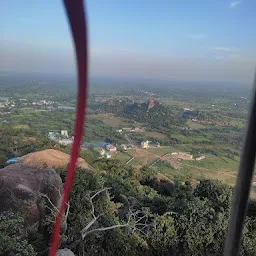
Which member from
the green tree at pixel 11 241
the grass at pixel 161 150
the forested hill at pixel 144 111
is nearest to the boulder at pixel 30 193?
the green tree at pixel 11 241

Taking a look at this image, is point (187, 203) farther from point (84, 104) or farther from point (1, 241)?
point (84, 104)

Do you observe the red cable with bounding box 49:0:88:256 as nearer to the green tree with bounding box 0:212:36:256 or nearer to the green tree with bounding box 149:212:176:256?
the green tree with bounding box 0:212:36:256

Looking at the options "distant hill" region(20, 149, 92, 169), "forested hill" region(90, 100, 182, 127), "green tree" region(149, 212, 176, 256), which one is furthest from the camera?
"forested hill" region(90, 100, 182, 127)

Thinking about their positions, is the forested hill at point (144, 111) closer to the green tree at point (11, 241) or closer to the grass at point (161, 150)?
the grass at point (161, 150)

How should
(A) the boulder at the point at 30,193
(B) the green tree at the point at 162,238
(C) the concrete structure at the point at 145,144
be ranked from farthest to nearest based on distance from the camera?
1. (C) the concrete structure at the point at 145,144
2. (B) the green tree at the point at 162,238
3. (A) the boulder at the point at 30,193

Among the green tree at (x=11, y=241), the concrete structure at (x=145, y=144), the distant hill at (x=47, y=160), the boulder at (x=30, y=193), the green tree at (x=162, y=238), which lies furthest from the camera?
the concrete structure at (x=145, y=144)

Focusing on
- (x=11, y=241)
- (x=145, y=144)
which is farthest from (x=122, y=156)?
(x=11, y=241)

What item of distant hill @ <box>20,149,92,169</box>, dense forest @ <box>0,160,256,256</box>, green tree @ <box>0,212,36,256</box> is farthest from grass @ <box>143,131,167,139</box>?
green tree @ <box>0,212,36,256</box>
